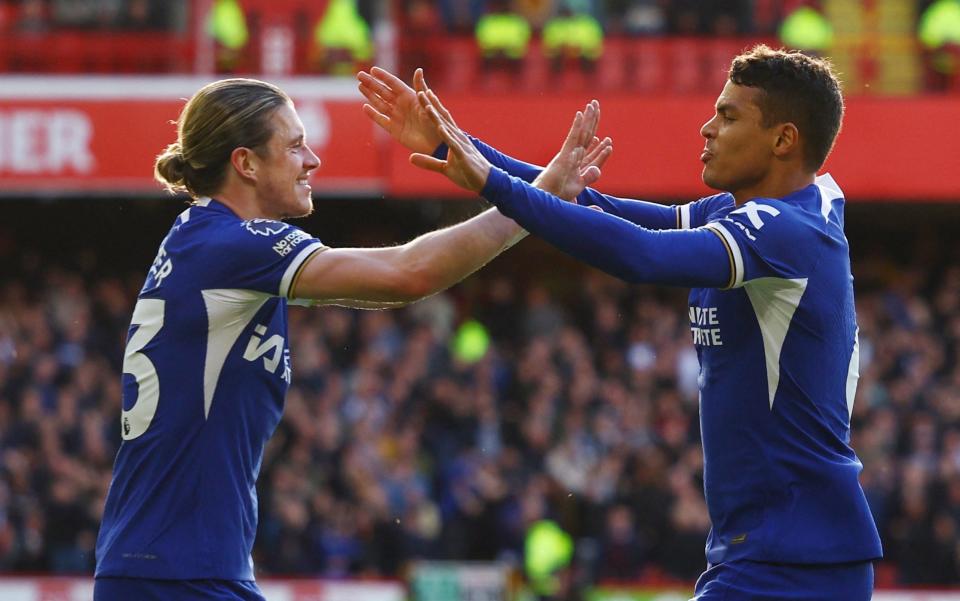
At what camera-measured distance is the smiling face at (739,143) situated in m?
4.52

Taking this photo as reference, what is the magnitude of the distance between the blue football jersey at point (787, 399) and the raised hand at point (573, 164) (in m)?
0.51

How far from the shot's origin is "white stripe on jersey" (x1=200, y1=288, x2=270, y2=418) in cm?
417

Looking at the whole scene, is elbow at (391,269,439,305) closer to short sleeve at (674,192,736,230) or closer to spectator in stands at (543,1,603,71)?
short sleeve at (674,192,736,230)

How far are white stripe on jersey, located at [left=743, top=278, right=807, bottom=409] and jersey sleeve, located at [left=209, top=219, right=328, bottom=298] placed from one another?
127 centimetres

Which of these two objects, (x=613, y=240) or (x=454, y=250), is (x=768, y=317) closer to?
(x=613, y=240)

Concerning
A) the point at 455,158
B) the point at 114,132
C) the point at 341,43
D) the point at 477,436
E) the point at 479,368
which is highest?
the point at 341,43

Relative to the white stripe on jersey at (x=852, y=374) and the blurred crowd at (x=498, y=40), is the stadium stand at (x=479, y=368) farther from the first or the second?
the white stripe on jersey at (x=852, y=374)

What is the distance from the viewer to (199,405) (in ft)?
13.6

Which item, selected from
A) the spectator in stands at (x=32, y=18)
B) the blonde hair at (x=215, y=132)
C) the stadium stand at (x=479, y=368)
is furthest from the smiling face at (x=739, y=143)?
the spectator in stands at (x=32, y=18)

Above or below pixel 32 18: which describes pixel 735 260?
below

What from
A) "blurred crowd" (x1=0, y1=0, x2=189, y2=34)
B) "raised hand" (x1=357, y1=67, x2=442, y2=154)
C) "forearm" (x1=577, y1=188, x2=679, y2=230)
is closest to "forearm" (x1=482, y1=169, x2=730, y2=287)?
"raised hand" (x1=357, y1=67, x2=442, y2=154)

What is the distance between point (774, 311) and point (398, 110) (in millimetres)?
1455

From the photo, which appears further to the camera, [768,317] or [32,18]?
[32,18]

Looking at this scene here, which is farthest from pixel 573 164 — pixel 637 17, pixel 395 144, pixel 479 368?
pixel 637 17
